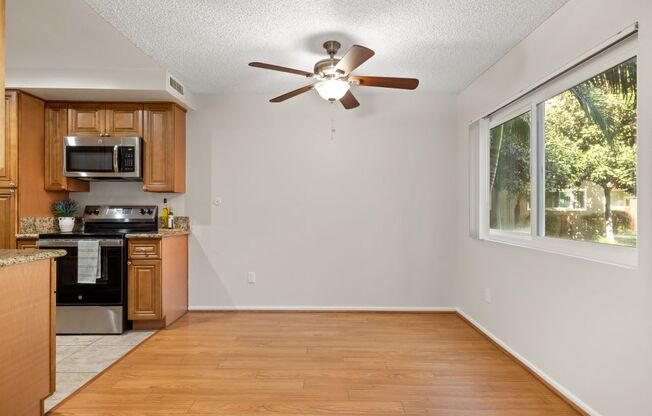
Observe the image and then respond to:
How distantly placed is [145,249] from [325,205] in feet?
6.00

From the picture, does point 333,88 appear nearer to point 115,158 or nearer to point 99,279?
point 115,158

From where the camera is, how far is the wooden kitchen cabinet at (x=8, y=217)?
3521 millimetres

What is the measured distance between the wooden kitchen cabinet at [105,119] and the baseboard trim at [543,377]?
3767mm

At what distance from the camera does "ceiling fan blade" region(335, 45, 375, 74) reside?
88.8 inches

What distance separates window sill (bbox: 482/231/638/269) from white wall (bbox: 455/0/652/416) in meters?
0.05

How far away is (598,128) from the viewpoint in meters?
2.27

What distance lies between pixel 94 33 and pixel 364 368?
3168 millimetres

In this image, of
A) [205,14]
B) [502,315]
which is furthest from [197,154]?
[502,315]

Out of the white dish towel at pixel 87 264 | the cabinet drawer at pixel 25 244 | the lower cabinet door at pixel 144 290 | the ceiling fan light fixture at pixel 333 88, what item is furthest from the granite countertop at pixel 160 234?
the ceiling fan light fixture at pixel 333 88

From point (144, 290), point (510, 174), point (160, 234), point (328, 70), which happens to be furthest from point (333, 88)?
point (144, 290)

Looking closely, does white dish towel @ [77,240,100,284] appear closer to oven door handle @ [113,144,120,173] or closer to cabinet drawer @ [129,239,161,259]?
cabinet drawer @ [129,239,161,259]

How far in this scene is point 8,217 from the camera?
11.6ft

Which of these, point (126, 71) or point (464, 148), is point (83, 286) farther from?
point (464, 148)

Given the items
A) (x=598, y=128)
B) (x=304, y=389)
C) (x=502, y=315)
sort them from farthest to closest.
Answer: (x=502, y=315)
(x=304, y=389)
(x=598, y=128)
